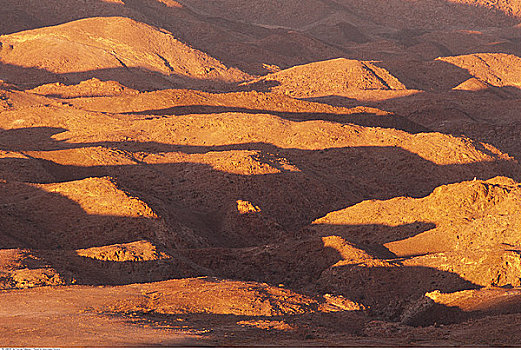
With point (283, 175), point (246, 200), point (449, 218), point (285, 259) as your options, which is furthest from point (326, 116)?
point (285, 259)

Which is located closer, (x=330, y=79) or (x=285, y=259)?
(x=285, y=259)

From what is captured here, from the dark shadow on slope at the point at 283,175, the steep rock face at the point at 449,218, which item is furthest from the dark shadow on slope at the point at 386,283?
the dark shadow on slope at the point at 283,175

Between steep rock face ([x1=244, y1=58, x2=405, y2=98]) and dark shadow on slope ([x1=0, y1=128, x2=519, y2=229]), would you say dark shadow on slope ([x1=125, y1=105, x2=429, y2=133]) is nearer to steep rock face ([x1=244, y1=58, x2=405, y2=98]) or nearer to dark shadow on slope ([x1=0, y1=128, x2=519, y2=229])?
dark shadow on slope ([x1=0, y1=128, x2=519, y2=229])

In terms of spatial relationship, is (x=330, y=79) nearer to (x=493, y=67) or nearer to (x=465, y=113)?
(x=465, y=113)

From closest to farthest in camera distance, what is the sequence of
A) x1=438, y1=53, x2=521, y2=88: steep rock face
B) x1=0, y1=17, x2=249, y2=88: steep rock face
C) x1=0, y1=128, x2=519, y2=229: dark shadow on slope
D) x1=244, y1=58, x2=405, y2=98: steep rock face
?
x1=0, y1=128, x2=519, y2=229: dark shadow on slope < x1=0, y1=17, x2=249, y2=88: steep rock face < x1=244, y1=58, x2=405, y2=98: steep rock face < x1=438, y1=53, x2=521, y2=88: steep rock face

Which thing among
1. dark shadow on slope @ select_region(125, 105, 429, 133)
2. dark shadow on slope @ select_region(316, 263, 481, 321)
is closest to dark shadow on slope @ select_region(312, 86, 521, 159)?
dark shadow on slope @ select_region(125, 105, 429, 133)

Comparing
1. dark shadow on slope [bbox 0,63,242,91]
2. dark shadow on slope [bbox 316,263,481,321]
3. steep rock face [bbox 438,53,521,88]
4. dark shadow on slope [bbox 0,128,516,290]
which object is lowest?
dark shadow on slope [bbox 0,63,242,91]

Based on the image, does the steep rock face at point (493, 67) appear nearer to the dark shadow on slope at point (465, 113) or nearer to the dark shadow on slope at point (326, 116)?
the dark shadow on slope at point (465, 113)

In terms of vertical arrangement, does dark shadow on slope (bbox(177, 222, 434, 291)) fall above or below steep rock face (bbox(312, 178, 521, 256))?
below

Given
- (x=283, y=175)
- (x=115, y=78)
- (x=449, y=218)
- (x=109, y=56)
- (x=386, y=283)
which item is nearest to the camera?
(x=386, y=283)

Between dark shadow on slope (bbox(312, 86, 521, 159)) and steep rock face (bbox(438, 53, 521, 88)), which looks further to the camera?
steep rock face (bbox(438, 53, 521, 88))
